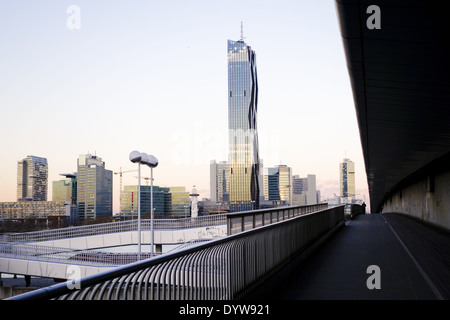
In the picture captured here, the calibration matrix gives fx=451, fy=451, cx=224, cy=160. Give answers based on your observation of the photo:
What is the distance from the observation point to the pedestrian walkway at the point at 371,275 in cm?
739

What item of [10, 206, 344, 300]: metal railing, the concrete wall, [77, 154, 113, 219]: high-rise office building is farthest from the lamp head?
[77, 154, 113, 219]: high-rise office building

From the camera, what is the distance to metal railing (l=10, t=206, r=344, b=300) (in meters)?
2.87

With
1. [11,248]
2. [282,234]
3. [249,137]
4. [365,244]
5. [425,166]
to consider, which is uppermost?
[249,137]

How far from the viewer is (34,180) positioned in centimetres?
17362

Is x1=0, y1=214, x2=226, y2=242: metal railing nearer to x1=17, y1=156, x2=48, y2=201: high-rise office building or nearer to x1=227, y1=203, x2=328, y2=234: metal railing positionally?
x1=227, y1=203, x2=328, y2=234: metal railing

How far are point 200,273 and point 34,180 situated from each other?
184 metres

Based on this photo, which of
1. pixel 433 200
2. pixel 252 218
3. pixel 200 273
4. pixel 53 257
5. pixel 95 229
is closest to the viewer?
pixel 200 273

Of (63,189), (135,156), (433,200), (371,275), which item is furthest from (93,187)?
(371,275)

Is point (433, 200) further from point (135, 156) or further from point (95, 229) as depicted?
point (95, 229)

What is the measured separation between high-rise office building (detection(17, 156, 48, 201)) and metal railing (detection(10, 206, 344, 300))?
540 feet
